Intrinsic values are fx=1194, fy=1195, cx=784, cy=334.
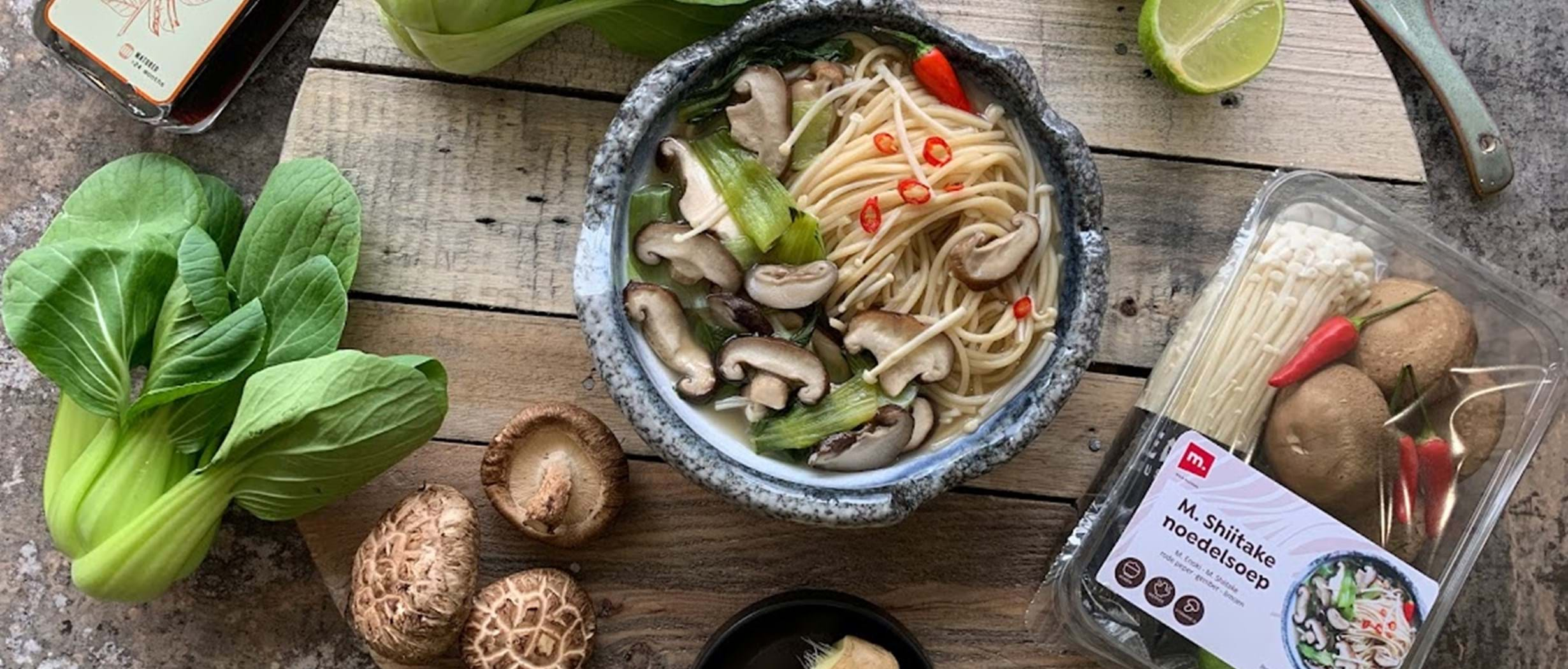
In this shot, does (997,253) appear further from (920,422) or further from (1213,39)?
(1213,39)

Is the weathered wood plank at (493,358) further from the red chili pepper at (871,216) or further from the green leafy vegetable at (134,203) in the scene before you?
the red chili pepper at (871,216)

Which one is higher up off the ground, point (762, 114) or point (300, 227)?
point (762, 114)

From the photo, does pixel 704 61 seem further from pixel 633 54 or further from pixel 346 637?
pixel 346 637

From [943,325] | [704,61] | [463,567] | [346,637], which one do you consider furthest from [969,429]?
[346,637]

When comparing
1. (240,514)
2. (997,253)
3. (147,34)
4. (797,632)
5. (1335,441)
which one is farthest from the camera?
(240,514)

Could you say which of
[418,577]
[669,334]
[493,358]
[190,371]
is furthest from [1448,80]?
[190,371]

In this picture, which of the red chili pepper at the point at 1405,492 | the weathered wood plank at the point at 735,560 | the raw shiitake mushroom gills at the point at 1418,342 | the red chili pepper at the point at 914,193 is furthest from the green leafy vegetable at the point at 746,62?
the red chili pepper at the point at 1405,492
